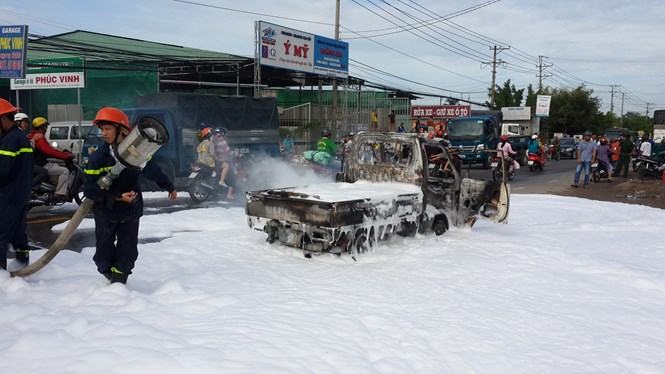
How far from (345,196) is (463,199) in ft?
9.19

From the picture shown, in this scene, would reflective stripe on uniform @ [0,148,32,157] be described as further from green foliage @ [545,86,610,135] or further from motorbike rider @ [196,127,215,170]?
green foliage @ [545,86,610,135]

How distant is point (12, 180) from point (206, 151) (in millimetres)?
7250

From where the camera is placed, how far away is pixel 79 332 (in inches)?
165

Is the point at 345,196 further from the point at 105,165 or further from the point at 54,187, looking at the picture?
the point at 54,187

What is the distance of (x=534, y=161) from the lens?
26328mm

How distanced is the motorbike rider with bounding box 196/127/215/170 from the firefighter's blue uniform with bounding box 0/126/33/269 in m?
7.03

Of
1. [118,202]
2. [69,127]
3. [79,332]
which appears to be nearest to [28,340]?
[79,332]

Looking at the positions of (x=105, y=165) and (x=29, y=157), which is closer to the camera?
(x=105, y=165)

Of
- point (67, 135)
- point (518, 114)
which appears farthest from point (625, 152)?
point (518, 114)

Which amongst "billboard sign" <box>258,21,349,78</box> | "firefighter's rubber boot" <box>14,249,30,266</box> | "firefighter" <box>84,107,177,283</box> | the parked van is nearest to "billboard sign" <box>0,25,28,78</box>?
the parked van

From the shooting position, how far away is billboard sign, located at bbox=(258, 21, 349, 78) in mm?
22422

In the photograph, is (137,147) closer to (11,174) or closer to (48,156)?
(11,174)

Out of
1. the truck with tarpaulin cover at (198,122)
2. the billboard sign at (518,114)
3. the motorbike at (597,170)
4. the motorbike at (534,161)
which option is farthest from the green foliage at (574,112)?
the truck with tarpaulin cover at (198,122)

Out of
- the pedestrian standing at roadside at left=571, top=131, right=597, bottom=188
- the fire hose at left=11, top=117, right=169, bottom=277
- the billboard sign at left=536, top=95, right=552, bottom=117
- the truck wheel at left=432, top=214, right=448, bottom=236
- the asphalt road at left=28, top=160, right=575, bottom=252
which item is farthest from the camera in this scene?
the billboard sign at left=536, top=95, right=552, bottom=117
